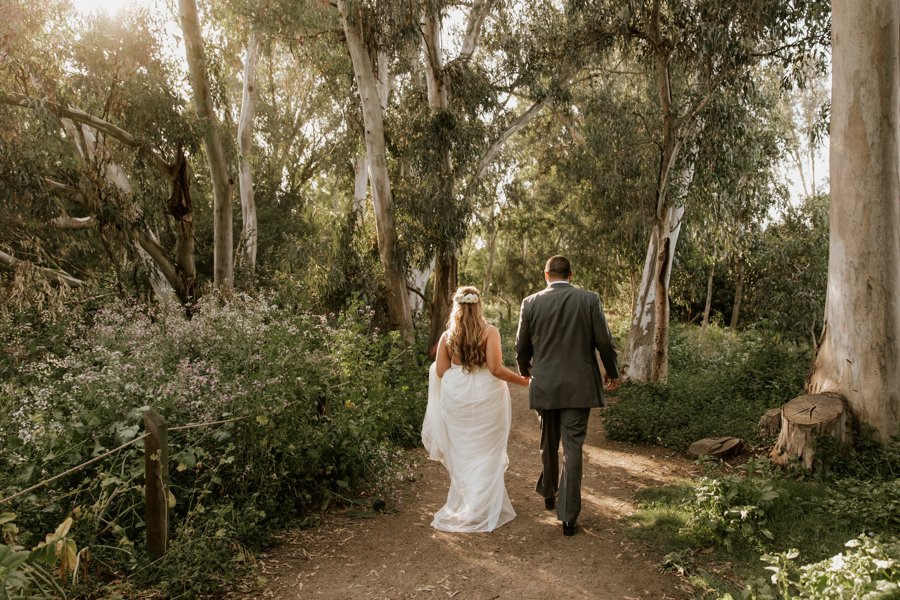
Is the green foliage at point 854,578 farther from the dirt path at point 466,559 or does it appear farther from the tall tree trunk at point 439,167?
the tall tree trunk at point 439,167

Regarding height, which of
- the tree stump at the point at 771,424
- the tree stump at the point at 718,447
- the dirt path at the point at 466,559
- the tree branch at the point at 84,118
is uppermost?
the tree branch at the point at 84,118

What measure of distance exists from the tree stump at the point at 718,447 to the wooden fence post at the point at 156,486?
16.0ft

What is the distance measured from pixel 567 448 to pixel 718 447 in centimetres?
265

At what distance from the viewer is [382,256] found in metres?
12.0

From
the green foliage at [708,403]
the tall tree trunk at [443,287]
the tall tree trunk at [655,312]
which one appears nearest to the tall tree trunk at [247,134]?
the tall tree trunk at [443,287]

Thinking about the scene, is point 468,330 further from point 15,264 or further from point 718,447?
point 15,264

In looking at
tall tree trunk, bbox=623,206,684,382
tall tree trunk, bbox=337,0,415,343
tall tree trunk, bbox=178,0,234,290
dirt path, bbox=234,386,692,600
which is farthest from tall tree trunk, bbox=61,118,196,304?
dirt path, bbox=234,386,692,600

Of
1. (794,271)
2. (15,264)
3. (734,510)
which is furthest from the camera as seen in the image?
(794,271)

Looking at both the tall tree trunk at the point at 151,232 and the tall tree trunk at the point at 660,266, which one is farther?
the tall tree trunk at the point at 151,232

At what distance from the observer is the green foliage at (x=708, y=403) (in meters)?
7.44

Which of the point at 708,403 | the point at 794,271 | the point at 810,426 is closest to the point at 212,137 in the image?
the point at 708,403

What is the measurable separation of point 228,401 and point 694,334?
16.2 meters

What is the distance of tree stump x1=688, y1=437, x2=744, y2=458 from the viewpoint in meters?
6.68

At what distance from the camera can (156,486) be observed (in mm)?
3953
